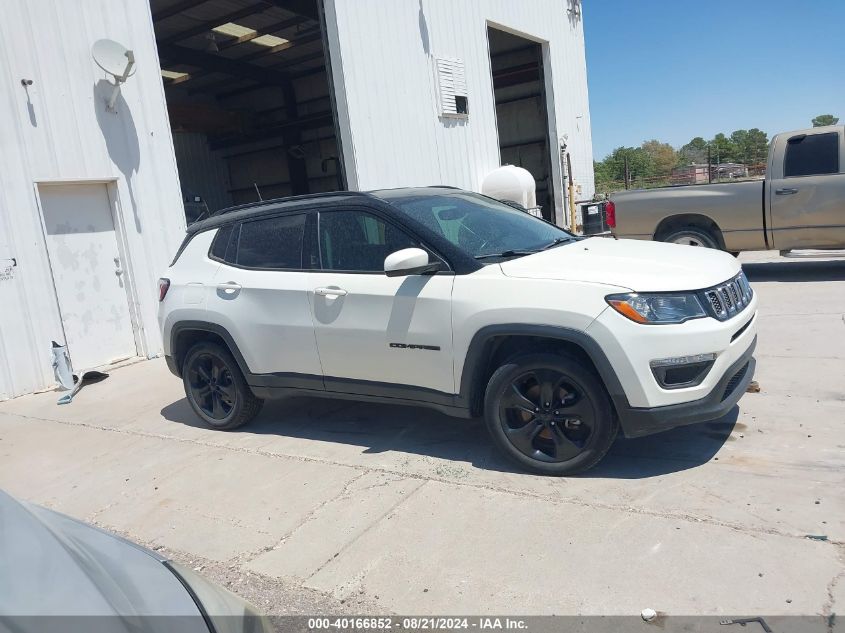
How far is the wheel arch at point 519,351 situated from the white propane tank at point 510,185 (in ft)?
30.5

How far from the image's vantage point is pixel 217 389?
18.0 ft

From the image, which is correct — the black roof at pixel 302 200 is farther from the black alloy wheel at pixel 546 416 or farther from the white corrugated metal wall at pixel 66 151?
the white corrugated metal wall at pixel 66 151

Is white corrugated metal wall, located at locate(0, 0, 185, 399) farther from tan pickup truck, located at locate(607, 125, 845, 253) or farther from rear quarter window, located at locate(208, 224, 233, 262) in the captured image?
tan pickup truck, located at locate(607, 125, 845, 253)

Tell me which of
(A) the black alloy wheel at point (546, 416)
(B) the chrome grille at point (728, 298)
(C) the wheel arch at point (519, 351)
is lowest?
(A) the black alloy wheel at point (546, 416)

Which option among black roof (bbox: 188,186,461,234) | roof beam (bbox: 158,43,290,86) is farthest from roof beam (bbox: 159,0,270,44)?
black roof (bbox: 188,186,461,234)

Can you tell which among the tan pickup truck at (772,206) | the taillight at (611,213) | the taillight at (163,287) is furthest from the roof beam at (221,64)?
the taillight at (163,287)

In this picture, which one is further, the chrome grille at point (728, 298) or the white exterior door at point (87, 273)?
the white exterior door at point (87, 273)

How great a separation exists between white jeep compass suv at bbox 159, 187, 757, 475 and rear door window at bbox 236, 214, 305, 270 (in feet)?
0.04

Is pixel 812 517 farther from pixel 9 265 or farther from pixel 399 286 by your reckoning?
pixel 9 265

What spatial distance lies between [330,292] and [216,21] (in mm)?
12351

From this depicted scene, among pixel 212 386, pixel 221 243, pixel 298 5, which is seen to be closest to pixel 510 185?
pixel 298 5

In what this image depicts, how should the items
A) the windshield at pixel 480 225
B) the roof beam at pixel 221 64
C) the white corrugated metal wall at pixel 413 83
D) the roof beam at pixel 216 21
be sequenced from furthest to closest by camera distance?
the roof beam at pixel 221 64, the roof beam at pixel 216 21, the white corrugated metal wall at pixel 413 83, the windshield at pixel 480 225

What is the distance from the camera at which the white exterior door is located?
7957 millimetres

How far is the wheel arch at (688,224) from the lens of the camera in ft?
31.1
